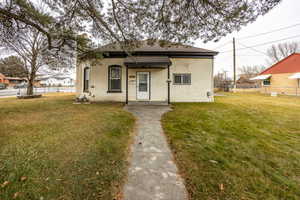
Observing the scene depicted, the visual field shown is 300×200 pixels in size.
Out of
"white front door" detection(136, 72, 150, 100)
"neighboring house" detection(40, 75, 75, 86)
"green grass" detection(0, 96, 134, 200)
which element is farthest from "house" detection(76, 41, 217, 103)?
"neighboring house" detection(40, 75, 75, 86)

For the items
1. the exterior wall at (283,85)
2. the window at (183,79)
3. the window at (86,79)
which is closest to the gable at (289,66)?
the exterior wall at (283,85)

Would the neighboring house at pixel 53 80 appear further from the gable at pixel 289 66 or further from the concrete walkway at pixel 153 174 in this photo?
the gable at pixel 289 66

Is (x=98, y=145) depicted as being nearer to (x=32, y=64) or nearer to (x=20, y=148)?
(x=20, y=148)

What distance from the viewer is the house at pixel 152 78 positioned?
9266mm

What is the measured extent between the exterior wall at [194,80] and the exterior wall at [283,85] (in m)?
14.9

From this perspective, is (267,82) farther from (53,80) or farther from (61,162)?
(53,80)

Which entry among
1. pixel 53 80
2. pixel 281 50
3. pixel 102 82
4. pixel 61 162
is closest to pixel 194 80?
pixel 102 82

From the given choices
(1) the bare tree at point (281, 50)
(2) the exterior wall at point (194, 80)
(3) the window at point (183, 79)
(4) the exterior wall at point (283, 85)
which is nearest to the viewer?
(2) the exterior wall at point (194, 80)

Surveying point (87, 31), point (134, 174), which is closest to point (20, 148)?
point (134, 174)

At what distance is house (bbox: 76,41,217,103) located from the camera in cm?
927

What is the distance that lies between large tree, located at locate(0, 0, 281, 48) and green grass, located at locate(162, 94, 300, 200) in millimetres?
3713

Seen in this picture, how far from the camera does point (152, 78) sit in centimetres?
932

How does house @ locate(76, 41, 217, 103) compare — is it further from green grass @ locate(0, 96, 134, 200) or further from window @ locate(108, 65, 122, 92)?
green grass @ locate(0, 96, 134, 200)

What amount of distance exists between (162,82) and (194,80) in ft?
8.40
